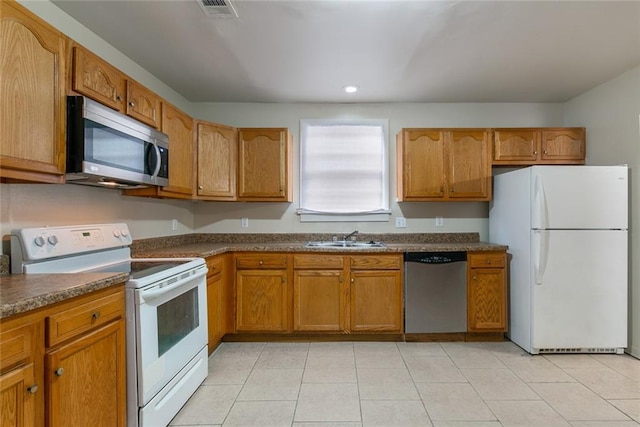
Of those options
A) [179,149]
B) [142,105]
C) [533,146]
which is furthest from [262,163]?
[533,146]

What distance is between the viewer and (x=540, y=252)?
2.75 meters

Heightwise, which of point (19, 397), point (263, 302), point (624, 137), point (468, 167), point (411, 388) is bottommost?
point (411, 388)

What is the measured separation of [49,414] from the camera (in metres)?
1.18

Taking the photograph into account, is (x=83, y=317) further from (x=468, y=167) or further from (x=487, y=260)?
(x=468, y=167)

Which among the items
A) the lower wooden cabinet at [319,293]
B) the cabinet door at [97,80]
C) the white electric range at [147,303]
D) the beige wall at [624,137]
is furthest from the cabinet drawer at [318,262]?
the beige wall at [624,137]

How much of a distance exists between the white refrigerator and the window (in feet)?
4.88

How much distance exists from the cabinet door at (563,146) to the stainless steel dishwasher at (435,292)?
148 cm

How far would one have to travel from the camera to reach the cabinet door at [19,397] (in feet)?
3.35

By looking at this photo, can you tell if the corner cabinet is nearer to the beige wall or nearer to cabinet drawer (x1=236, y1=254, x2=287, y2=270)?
the beige wall

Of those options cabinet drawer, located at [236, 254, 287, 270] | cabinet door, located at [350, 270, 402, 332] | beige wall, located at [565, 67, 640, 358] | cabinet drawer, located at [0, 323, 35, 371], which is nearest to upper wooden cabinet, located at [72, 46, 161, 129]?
cabinet drawer, located at [0, 323, 35, 371]

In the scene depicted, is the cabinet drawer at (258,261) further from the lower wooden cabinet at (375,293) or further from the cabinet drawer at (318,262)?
the lower wooden cabinet at (375,293)

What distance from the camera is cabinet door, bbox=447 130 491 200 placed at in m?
3.31

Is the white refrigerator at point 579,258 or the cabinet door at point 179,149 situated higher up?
the cabinet door at point 179,149

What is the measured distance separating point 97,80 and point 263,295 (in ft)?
6.79
